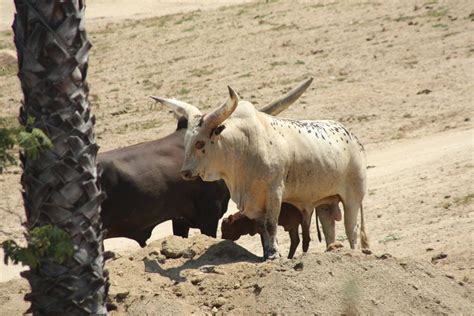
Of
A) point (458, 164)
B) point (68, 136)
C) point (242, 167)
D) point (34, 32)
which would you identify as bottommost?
point (458, 164)

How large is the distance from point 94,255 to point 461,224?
6.78 meters

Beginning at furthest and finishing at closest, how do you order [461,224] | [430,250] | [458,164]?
[458,164]
[461,224]
[430,250]

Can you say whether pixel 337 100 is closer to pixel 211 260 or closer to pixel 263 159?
pixel 263 159

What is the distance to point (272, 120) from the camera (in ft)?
39.8

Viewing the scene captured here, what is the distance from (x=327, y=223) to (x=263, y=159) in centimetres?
180

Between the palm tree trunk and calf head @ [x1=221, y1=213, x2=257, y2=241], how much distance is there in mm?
5181

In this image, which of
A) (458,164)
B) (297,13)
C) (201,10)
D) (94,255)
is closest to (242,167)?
(94,255)

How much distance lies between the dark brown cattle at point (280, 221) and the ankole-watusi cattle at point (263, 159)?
274 millimetres

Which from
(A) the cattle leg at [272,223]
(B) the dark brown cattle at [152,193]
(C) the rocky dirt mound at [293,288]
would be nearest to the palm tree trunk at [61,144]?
(C) the rocky dirt mound at [293,288]

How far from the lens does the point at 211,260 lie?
37.2 feet

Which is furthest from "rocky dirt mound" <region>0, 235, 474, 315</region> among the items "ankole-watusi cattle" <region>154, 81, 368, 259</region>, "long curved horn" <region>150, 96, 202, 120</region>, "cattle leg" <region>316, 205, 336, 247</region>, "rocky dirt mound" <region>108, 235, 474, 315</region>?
"cattle leg" <region>316, 205, 336, 247</region>

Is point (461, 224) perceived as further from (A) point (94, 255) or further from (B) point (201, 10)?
(B) point (201, 10)

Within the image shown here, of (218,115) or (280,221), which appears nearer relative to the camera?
(218,115)

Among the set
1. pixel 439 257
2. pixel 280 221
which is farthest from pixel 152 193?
pixel 439 257
